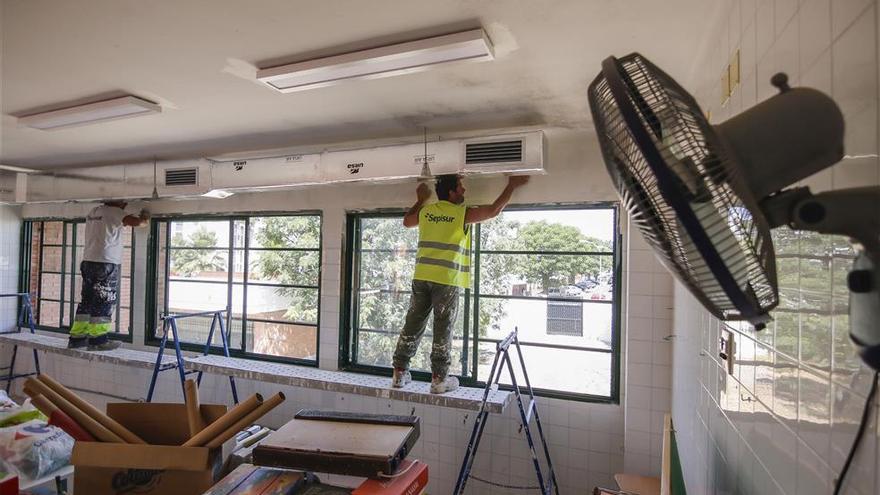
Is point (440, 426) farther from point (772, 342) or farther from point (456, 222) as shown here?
point (772, 342)

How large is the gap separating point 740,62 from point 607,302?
83.4 inches

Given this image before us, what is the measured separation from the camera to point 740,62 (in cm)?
129

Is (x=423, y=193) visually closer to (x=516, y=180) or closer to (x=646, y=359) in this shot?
(x=516, y=180)

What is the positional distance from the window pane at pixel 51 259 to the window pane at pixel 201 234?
193cm

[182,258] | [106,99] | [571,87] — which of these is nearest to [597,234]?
[571,87]

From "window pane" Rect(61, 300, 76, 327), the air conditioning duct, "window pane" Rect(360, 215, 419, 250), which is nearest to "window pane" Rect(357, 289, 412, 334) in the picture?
"window pane" Rect(360, 215, 419, 250)

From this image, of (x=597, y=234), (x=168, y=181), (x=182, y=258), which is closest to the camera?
(x=597, y=234)

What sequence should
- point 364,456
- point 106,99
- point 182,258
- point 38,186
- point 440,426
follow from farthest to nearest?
point 182,258
point 38,186
point 440,426
point 106,99
point 364,456

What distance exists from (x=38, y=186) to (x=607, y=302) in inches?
209

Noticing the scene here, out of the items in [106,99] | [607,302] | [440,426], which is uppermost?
[106,99]

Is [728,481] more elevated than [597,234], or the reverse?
[597,234]

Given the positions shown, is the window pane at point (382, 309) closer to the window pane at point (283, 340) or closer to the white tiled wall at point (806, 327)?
the window pane at point (283, 340)

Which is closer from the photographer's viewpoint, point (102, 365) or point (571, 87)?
point (571, 87)

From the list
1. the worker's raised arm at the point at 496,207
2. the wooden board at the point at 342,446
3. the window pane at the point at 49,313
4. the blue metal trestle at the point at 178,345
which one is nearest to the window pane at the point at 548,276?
the worker's raised arm at the point at 496,207
